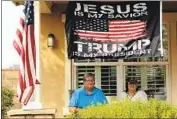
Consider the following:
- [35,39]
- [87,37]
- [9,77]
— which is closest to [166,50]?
[87,37]

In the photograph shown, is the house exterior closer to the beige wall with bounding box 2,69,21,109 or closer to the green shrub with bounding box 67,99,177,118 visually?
the green shrub with bounding box 67,99,177,118

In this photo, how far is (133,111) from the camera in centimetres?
555

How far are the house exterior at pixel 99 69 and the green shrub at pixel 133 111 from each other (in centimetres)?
318

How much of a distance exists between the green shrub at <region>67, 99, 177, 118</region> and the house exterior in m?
3.18

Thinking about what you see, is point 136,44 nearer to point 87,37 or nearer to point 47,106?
point 87,37

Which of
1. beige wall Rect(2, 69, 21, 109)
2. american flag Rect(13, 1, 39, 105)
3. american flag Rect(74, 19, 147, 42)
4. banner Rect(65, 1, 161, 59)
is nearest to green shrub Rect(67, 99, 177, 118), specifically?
american flag Rect(13, 1, 39, 105)

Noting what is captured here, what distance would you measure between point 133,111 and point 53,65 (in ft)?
12.2

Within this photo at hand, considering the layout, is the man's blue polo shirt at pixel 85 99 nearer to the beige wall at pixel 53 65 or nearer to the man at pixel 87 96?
the man at pixel 87 96

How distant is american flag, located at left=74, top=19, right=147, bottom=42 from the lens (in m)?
7.55

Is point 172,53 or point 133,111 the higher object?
point 172,53

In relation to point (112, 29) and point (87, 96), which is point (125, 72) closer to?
point (112, 29)

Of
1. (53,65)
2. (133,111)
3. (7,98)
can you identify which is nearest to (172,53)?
(53,65)

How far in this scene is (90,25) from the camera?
7.62 meters

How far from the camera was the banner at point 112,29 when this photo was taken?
24.6 ft
